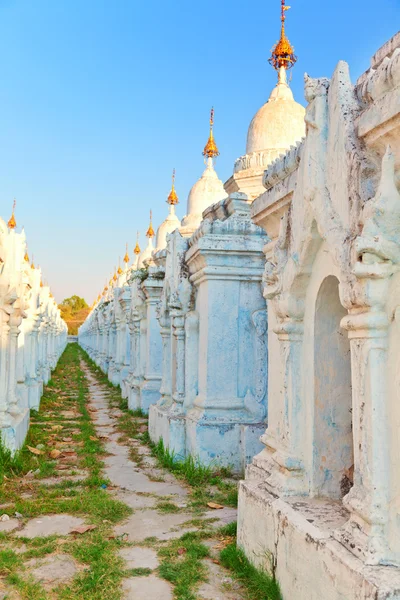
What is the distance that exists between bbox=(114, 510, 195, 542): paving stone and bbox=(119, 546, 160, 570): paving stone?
0.22 meters

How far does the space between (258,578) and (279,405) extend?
1.23 m

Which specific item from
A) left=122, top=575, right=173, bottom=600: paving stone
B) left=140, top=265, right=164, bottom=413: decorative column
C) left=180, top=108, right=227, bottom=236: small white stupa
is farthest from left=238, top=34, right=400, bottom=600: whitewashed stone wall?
left=140, top=265, right=164, bottom=413: decorative column

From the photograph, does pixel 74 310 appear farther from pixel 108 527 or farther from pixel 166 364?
pixel 108 527

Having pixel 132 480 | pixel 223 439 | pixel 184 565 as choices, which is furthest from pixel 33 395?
pixel 184 565

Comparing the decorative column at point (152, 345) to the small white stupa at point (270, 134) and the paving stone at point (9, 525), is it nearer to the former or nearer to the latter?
the small white stupa at point (270, 134)

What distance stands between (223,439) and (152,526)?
6.18 feet

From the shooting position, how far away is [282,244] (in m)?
4.27

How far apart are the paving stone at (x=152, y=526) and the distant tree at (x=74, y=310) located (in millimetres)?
89909

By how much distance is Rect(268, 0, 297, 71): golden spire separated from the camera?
8127 mm

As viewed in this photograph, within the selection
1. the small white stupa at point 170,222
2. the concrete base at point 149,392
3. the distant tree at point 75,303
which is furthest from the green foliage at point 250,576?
the distant tree at point 75,303

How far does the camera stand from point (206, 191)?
11.2 meters

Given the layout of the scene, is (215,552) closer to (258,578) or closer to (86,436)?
(258,578)

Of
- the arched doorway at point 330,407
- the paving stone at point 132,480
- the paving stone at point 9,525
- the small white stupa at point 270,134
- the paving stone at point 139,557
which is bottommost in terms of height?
the paving stone at point 139,557

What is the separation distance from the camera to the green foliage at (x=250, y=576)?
3539mm
